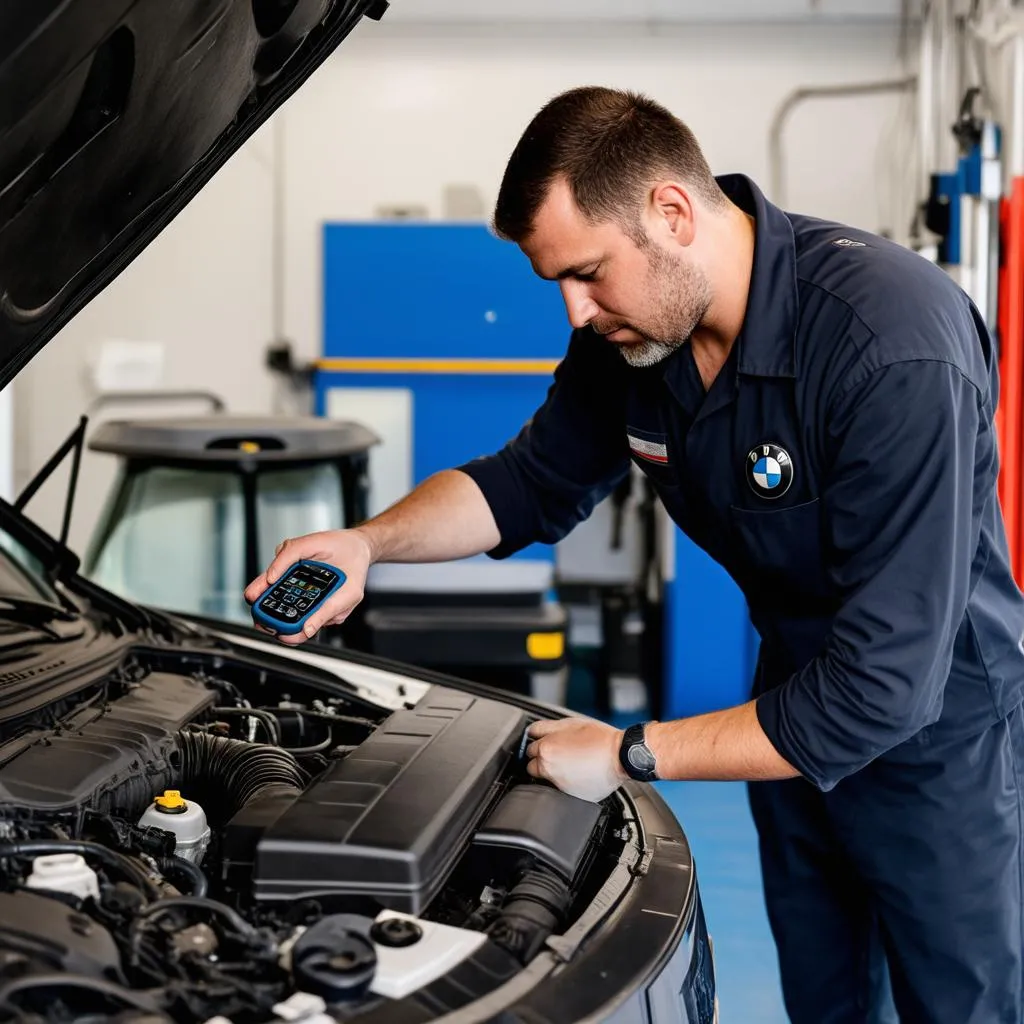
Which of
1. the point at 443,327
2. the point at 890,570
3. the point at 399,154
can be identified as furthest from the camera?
the point at 399,154

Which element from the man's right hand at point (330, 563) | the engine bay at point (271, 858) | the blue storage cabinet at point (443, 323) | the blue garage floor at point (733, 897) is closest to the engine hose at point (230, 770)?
the engine bay at point (271, 858)

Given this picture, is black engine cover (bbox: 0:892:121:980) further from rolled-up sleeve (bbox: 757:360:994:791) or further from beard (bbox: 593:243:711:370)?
beard (bbox: 593:243:711:370)

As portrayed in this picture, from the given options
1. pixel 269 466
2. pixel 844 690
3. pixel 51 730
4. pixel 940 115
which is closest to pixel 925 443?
pixel 844 690

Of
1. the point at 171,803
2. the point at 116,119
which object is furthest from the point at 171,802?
the point at 116,119

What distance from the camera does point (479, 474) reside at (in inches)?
84.8

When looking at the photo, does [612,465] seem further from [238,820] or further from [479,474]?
[238,820]

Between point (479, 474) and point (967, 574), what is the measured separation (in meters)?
0.85

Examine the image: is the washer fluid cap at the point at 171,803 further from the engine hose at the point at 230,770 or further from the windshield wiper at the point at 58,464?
the windshield wiper at the point at 58,464

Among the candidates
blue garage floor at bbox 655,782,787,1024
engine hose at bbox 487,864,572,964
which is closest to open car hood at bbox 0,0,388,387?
engine hose at bbox 487,864,572,964

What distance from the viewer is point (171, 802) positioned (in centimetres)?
153

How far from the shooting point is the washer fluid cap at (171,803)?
153 cm

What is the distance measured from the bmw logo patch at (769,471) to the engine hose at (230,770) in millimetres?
706

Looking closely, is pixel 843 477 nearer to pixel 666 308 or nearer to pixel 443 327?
pixel 666 308

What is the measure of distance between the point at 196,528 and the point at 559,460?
2.37 meters
